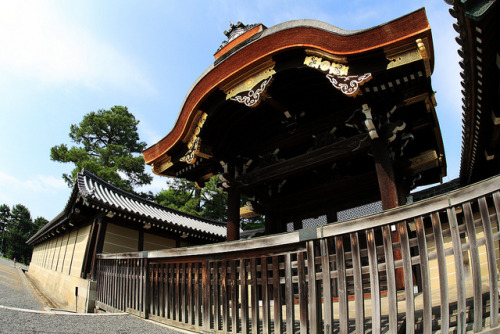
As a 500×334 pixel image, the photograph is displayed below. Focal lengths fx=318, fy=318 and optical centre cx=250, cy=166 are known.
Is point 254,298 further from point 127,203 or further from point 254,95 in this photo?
point 127,203

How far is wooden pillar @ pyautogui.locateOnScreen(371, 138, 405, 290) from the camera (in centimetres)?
504

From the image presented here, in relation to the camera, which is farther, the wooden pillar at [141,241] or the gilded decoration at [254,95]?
the wooden pillar at [141,241]

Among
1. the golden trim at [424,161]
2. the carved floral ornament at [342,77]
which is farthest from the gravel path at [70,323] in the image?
the golden trim at [424,161]

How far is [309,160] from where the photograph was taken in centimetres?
659

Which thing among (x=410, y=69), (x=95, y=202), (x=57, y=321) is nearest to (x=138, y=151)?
(x=95, y=202)

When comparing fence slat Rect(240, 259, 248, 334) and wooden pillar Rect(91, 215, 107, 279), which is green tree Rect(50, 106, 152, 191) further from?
fence slat Rect(240, 259, 248, 334)

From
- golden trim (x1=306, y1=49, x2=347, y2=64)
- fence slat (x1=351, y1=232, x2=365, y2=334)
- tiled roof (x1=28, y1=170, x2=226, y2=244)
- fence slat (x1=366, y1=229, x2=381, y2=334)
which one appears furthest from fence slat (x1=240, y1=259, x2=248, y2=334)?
tiled roof (x1=28, y1=170, x2=226, y2=244)

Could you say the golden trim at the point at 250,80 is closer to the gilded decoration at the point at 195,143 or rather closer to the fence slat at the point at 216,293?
the gilded decoration at the point at 195,143

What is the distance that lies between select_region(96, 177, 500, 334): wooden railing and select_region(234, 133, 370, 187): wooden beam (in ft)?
6.12

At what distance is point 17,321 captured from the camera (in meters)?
4.90

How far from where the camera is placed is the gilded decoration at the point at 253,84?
19.2ft

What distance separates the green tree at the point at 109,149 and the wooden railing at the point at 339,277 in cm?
2413

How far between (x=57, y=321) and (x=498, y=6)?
7075mm

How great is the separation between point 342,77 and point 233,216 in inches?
165
